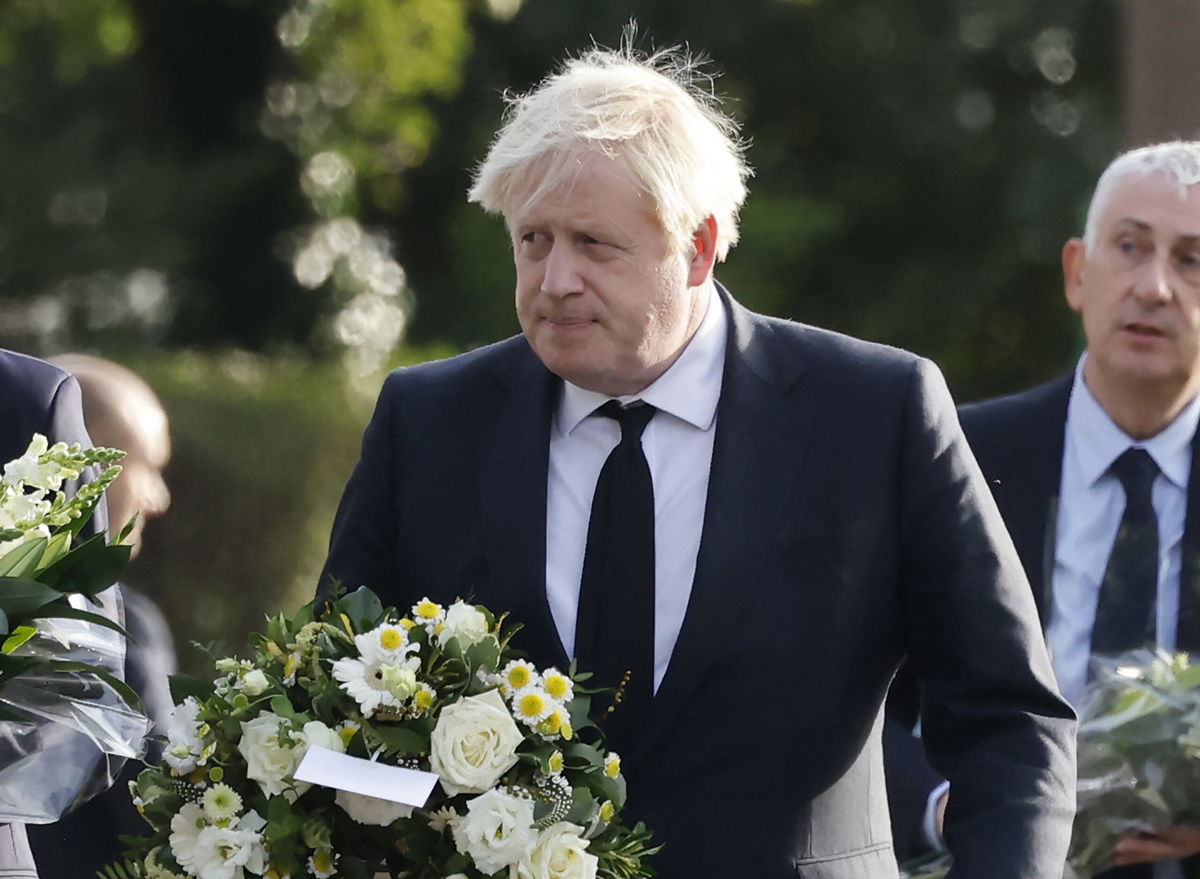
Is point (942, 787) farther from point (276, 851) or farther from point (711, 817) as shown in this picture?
point (276, 851)

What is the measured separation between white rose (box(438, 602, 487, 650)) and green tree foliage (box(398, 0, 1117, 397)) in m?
12.1

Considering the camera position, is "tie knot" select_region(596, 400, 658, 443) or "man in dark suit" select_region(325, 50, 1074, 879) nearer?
"man in dark suit" select_region(325, 50, 1074, 879)

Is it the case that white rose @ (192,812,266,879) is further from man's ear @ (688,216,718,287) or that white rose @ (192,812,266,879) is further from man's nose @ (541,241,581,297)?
man's ear @ (688,216,718,287)

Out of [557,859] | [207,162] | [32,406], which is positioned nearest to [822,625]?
[557,859]

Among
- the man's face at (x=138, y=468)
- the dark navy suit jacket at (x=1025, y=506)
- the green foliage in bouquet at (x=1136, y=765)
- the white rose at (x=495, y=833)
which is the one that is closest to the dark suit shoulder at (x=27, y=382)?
the white rose at (x=495, y=833)

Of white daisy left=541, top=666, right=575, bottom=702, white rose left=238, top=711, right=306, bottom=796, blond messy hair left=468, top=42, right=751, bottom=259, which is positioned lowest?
white rose left=238, top=711, right=306, bottom=796

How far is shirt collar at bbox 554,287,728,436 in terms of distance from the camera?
10.9ft

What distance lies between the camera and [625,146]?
3148mm

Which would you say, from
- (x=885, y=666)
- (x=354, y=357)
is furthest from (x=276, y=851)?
(x=354, y=357)

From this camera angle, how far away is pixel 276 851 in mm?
2641

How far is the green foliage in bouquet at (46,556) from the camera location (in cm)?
268

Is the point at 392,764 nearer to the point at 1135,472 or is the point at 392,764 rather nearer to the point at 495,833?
the point at 495,833

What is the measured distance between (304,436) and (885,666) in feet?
22.2

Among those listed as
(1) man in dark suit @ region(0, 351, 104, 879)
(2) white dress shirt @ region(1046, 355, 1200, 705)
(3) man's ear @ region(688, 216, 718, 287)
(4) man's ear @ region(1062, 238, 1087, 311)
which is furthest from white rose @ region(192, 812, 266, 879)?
(4) man's ear @ region(1062, 238, 1087, 311)
